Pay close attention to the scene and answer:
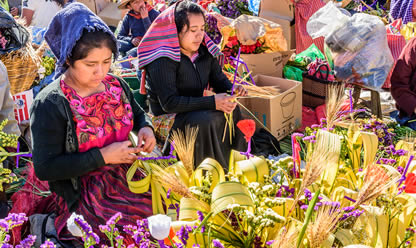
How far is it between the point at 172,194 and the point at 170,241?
0.70 feet

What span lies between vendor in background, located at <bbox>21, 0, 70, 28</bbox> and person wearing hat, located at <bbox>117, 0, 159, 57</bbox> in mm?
899

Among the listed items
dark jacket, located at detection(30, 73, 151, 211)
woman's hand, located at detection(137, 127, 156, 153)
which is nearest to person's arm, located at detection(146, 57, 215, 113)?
woman's hand, located at detection(137, 127, 156, 153)

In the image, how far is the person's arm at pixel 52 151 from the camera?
1870 mm

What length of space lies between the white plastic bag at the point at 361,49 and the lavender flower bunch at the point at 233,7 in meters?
2.16

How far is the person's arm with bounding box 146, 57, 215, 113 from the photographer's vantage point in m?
2.83

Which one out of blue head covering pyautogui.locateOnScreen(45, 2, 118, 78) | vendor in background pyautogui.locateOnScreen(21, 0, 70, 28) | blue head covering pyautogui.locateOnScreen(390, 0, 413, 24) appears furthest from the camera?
vendor in background pyautogui.locateOnScreen(21, 0, 70, 28)

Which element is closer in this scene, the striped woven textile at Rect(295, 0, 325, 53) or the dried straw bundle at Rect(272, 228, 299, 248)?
the dried straw bundle at Rect(272, 228, 299, 248)

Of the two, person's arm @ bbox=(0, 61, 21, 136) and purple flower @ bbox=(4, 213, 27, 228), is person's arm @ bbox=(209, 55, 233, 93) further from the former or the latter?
purple flower @ bbox=(4, 213, 27, 228)

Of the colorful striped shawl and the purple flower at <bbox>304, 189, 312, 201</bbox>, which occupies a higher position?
the colorful striped shawl

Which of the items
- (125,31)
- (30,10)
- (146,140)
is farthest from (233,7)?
(146,140)

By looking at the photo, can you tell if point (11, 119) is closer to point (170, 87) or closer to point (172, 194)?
point (170, 87)

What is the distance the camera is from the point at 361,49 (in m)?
3.87

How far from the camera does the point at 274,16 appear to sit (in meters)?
5.34

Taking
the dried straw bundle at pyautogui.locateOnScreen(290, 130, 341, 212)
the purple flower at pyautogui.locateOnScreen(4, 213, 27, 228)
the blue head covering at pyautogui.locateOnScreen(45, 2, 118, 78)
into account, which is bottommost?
the purple flower at pyautogui.locateOnScreen(4, 213, 27, 228)
